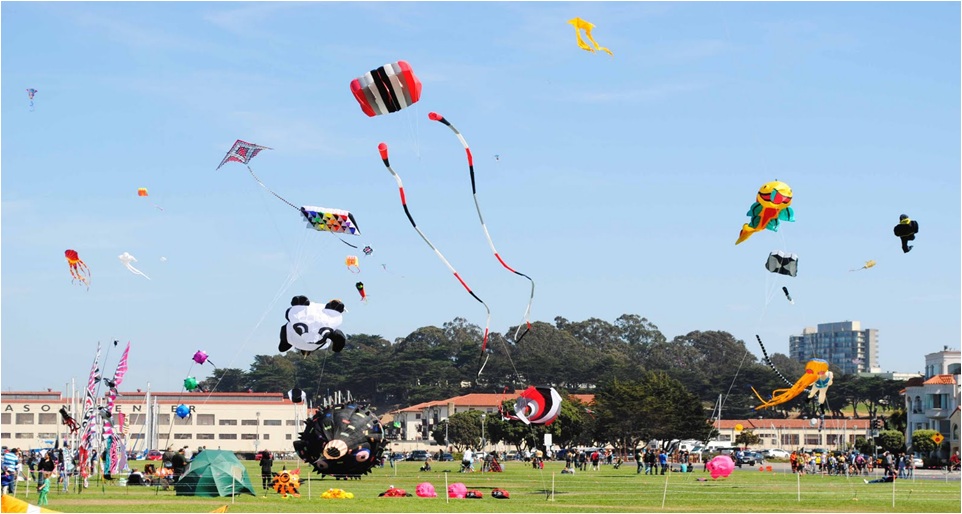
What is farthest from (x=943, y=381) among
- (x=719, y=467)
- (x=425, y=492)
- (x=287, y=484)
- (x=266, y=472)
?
(x=287, y=484)

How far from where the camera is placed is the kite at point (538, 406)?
136 feet

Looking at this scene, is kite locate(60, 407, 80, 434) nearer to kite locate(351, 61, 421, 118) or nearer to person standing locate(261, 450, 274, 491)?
person standing locate(261, 450, 274, 491)

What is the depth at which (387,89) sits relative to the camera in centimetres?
3111

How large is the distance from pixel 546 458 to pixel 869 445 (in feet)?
76.6

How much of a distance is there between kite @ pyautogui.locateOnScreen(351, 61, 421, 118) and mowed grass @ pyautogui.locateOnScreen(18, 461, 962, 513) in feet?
30.8

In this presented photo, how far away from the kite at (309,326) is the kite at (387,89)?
7.80 m

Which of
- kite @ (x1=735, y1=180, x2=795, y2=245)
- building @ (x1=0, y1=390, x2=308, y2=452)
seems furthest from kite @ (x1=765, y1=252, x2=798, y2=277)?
building @ (x1=0, y1=390, x2=308, y2=452)

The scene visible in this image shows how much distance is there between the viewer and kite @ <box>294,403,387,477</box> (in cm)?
3959

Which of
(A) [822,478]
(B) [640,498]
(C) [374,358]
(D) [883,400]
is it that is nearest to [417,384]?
(C) [374,358]

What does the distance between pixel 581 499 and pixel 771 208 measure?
9.31 m

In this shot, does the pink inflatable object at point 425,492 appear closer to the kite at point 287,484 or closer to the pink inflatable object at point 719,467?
the kite at point 287,484

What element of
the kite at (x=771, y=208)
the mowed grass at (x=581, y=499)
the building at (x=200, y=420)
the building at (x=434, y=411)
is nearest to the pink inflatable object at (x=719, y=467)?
the mowed grass at (x=581, y=499)

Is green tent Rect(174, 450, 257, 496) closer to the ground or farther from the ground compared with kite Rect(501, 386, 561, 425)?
closer to the ground

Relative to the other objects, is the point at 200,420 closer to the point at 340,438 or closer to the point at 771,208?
the point at 340,438
